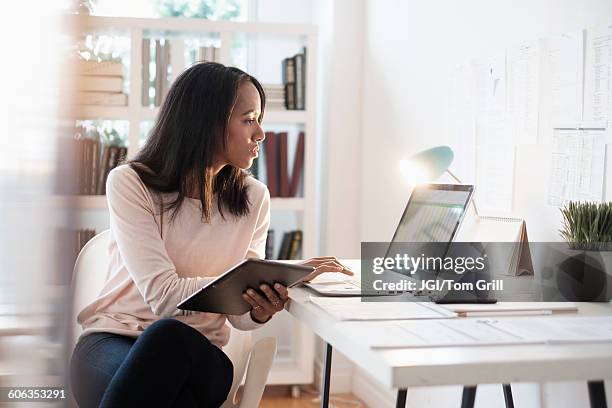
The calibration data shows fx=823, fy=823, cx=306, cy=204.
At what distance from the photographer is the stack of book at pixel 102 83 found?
3283 mm

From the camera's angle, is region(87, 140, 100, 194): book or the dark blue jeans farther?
region(87, 140, 100, 194): book

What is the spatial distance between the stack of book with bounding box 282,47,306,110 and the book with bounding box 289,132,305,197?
0.43ft

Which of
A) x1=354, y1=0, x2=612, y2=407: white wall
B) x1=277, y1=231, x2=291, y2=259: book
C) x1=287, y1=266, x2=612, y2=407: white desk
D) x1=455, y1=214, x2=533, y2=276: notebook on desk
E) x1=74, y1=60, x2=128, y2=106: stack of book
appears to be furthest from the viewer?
x1=277, y1=231, x2=291, y2=259: book

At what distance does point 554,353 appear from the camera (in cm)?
120

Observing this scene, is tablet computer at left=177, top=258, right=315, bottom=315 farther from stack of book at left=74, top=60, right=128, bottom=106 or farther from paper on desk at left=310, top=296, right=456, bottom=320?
stack of book at left=74, top=60, right=128, bottom=106

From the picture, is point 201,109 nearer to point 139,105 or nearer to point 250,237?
point 250,237

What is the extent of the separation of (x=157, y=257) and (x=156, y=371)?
15.7 inches

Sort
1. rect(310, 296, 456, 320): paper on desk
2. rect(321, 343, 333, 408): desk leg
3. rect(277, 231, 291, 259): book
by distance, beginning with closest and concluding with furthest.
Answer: rect(310, 296, 456, 320): paper on desk
rect(321, 343, 333, 408): desk leg
rect(277, 231, 291, 259): book

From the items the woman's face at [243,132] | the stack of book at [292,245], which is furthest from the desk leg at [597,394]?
the stack of book at [292,245]

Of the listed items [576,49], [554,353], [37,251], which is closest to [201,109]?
[37,251]

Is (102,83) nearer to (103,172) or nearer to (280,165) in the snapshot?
(103,172)

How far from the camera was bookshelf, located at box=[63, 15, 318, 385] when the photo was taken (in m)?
3.29

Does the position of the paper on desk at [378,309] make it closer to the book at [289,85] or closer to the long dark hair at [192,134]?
the long dark hair at [192,134]

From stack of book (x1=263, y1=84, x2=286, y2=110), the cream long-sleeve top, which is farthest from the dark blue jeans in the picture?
stack of book (x1=263, y1=84, x2=286, y2=110)
